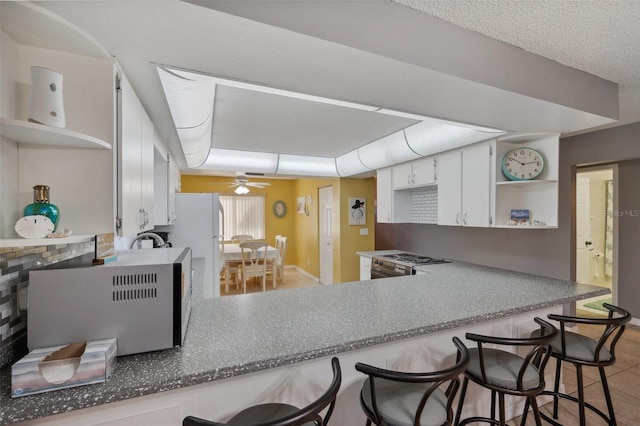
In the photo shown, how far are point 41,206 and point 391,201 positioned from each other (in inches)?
133

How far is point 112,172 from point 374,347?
1.42 m

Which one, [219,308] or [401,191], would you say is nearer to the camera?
[219,308]

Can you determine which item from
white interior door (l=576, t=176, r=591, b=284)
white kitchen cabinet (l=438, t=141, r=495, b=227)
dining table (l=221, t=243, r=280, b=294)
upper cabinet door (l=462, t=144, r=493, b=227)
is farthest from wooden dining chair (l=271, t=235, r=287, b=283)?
white interior door (l=576, t=176, r=591, b=284)

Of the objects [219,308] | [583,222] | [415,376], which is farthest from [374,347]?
[583,222]

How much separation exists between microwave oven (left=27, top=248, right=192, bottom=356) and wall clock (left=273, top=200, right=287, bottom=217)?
6138mm

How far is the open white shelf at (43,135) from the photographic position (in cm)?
81

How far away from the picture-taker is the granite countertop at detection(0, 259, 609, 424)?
0.89 metres

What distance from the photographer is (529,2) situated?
43.7 inches

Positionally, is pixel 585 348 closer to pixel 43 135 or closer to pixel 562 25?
pixel 562 25

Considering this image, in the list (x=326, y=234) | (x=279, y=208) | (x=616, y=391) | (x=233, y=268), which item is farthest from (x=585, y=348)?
(x=279, y=208)

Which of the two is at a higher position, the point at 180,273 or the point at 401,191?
the point at 401,191

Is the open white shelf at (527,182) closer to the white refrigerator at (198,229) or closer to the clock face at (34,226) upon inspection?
the clock face at (34,226)

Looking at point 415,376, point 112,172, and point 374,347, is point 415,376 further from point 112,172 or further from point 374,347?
point 112,172

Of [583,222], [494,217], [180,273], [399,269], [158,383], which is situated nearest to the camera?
[158,383]
